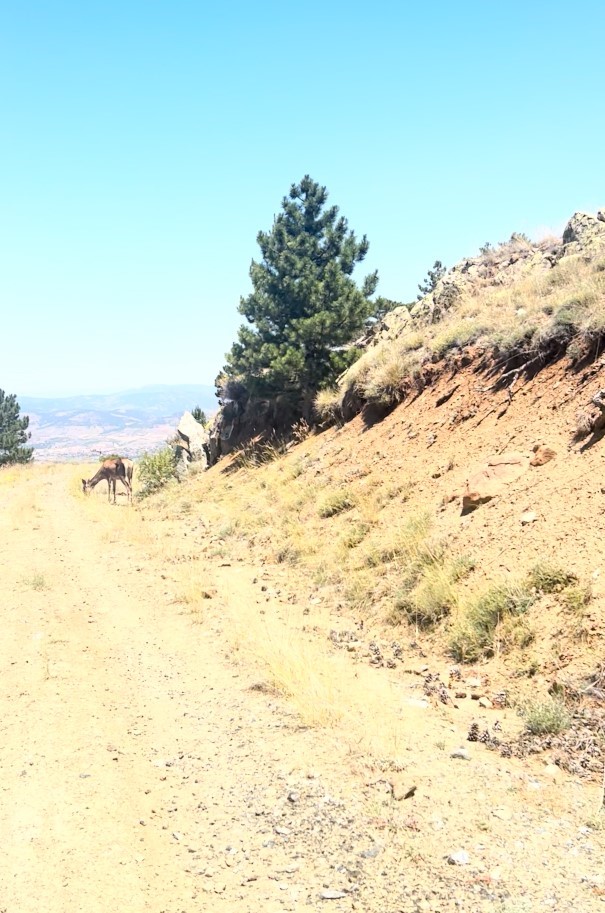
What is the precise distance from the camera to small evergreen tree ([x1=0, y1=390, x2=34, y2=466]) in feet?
159

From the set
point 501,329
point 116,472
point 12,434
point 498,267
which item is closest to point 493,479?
point 501,329

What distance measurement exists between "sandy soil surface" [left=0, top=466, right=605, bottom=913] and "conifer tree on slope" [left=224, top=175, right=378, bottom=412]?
14.6 m

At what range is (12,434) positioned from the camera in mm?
50656

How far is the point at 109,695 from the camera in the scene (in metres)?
6.70

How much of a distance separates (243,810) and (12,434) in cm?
5203

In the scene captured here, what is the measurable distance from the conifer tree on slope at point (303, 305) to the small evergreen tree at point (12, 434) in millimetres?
32025

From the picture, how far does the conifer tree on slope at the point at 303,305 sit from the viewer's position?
20562 mm

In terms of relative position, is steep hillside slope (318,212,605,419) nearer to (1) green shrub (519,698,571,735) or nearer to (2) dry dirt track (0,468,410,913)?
(1) green shrub (519,698,571,735)

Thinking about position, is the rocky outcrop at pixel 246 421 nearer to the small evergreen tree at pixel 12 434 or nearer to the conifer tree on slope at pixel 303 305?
the conifer tree on slope at pixel 303 305

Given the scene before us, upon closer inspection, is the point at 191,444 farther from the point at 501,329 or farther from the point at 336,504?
the point at 501,329

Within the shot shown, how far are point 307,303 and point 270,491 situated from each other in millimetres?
7875

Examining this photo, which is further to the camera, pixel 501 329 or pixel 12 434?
pixel 12 434

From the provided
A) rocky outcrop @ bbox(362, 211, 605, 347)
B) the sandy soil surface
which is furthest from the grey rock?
rocky outcrop @ bbox(362, 211, 605, 347)

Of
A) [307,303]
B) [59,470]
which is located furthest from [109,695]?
[59,470]
